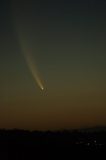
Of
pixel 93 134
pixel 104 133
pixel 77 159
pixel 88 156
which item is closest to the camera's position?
pixel 77 159

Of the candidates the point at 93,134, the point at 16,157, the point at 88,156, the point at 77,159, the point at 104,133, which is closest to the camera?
the point at 16,157

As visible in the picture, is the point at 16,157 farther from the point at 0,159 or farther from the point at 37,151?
the point at 37,151

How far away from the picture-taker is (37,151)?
48.6 metres

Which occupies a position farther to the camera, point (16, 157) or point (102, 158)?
point (102, 158)

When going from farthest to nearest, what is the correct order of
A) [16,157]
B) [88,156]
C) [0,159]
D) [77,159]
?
[88,156] < [77,159] < [16,157] < [0,159]

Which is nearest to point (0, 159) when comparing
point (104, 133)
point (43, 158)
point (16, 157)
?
point (16, 157)

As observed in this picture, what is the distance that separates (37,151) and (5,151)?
263 inches

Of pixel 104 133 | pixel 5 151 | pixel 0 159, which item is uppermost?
pixel 104 133

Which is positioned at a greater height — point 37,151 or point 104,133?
point 104,133

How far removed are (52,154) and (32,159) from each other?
6002 millimetres

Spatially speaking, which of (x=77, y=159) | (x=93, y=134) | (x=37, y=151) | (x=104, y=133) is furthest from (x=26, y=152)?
(x=93, y=134)

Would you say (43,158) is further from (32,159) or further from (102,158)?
(102,158)

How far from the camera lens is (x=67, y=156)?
154 ft

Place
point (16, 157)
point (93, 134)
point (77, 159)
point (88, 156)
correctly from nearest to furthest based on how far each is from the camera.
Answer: point (16, 157)
point (77, 159)
point (88, 156)
point (93, 134)
